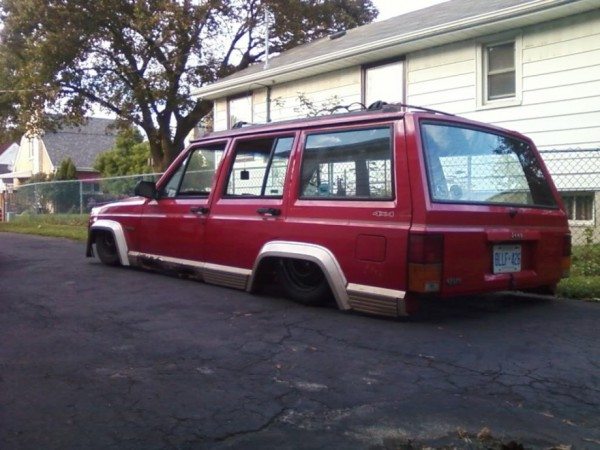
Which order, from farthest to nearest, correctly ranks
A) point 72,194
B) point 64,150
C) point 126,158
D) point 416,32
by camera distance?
point 64,150 → point 126,158 → point 72,194 → point 416,32

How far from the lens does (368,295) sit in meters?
5.16

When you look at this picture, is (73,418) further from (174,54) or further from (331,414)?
(174,54)

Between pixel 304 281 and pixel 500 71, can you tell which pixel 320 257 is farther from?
pixel 500 71

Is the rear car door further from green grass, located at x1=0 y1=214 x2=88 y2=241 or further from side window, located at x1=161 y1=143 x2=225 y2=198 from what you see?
green grass, located at x1=0 y1=214 x2=88 y2=241

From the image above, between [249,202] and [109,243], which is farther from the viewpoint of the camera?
[109,243]

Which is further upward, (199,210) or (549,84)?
(549,84)

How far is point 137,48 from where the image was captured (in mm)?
23016

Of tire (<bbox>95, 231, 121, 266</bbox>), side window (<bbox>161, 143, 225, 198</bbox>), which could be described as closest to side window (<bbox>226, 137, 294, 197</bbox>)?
side window (<bbox>161, 143, 225, 198</bbox>)

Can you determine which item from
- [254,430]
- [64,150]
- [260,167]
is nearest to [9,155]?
[64,150]

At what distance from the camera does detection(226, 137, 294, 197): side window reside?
241 inches

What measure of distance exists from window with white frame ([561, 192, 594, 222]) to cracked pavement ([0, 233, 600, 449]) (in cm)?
474

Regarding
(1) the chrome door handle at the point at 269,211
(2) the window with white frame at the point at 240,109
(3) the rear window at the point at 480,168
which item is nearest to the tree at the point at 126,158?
(2) the window with white frame at the point at 240,109

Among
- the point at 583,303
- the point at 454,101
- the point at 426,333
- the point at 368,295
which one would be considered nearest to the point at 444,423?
the point at 426,333

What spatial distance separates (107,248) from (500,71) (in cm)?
727
